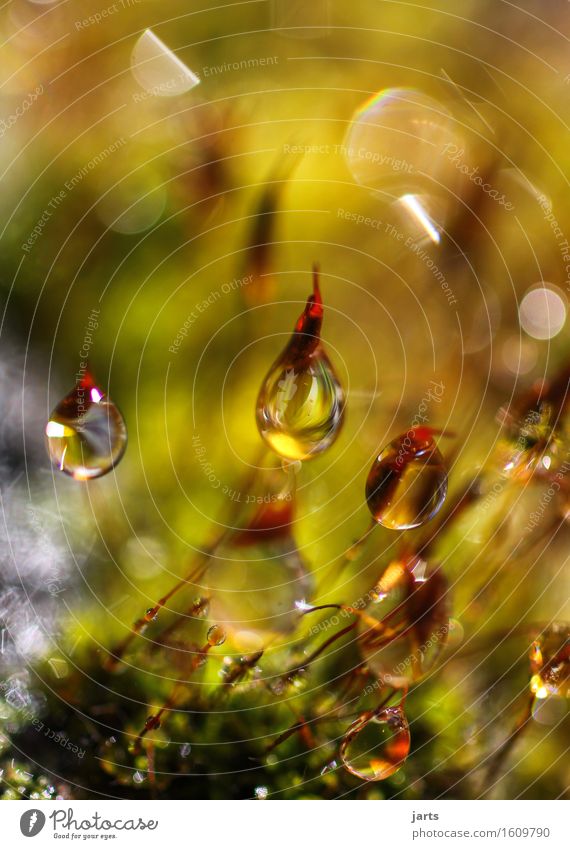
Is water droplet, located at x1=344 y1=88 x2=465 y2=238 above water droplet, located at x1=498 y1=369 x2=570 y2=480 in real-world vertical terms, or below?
above

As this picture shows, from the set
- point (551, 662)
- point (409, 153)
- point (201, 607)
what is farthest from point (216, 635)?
point (409, 153)

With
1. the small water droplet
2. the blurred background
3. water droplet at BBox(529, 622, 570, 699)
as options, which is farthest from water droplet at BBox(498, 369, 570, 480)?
the small water droplet

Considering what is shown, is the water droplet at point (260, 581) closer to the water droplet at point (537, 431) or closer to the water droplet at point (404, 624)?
the water droplet at point (404, 624)

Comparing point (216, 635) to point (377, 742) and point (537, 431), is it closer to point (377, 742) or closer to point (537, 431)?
point (377, 742)

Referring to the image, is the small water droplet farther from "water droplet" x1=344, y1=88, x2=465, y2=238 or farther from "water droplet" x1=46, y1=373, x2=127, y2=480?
"water droplet" x1=344, y1=88, x2=465, y2=238

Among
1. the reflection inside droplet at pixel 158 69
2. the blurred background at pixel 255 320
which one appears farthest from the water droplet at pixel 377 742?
the reflection inside droplet at pixel 158 69

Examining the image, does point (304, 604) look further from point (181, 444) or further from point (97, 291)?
point (97, 291)

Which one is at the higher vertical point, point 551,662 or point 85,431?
point 85,431
